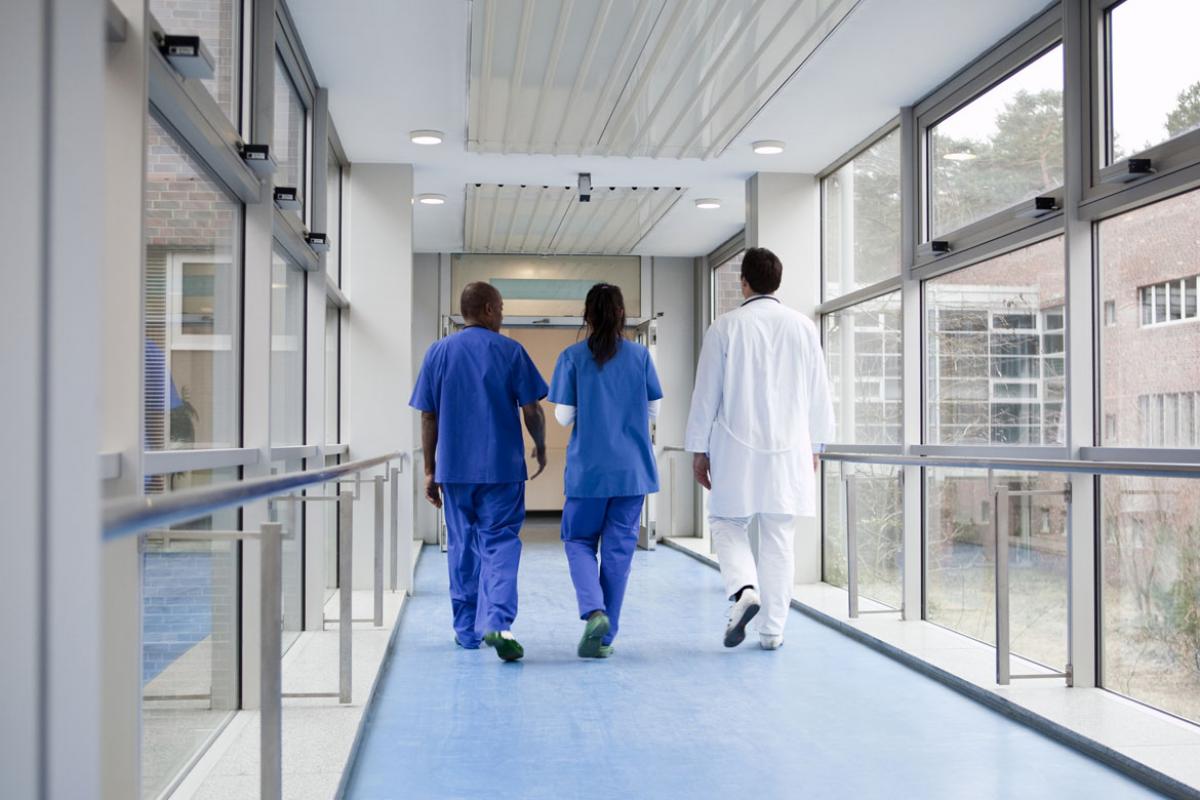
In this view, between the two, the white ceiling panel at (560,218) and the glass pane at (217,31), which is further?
the white ceiling panel at (560,218)

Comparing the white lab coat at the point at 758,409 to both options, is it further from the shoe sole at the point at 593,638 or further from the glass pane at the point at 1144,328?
the glass pane at the point at 1144,328

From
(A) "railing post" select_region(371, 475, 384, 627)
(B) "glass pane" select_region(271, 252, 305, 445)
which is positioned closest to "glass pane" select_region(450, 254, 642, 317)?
(B) "glass pane" select_region(271, 252, 305, 445)

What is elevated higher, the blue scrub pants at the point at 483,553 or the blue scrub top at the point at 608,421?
the blue scrub top at the point at 608,421

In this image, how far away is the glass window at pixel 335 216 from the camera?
19.8ft

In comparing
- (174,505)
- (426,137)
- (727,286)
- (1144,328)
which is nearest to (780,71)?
A: (1144,328)

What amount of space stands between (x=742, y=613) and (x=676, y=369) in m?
5.60

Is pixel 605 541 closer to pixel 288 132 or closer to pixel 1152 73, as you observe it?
pixel 288 132

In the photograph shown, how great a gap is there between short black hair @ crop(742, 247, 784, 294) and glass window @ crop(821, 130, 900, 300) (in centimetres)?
122

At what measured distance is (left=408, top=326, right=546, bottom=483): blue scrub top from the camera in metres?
4.33

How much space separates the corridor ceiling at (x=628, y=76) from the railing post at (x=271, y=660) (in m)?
2.76

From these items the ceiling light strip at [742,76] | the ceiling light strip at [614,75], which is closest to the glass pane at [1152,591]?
the ceiling light strip at [742,76]

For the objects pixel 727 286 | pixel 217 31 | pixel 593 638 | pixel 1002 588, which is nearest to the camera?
pixel 217 31

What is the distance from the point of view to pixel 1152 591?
3.51m

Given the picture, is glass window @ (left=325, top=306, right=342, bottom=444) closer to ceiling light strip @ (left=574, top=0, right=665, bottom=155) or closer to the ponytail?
ceiling light strip @ (left=574, top=0, right=665, bottom=155)
